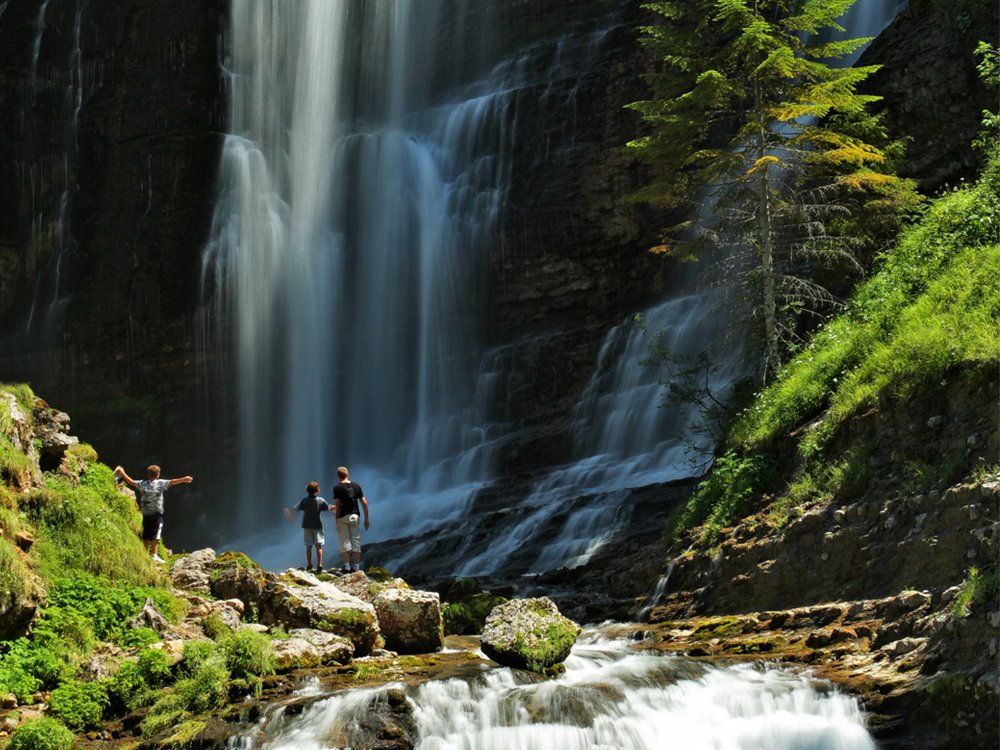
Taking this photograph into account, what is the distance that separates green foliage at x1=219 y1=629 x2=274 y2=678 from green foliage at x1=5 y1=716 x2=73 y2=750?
1782mm

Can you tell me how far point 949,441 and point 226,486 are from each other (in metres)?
28.1

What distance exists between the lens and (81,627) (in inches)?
413

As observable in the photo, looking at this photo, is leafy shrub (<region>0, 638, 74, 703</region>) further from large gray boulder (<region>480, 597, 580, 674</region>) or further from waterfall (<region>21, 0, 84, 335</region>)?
waterfall (<region>21, 0, 84, 335</region>)

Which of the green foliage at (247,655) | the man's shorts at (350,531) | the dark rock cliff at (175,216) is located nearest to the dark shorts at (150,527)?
the man's shorts at (350,531)

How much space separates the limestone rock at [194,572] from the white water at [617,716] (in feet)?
13.4

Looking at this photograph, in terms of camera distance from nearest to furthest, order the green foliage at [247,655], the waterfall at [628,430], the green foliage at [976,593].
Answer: the green foliage at [976,593]
the green foliage at [247,655]
the waterfall at [628,430]

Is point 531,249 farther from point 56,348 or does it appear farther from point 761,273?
point 56,348

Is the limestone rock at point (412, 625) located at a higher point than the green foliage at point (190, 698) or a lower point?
higher

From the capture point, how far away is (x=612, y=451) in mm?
25188

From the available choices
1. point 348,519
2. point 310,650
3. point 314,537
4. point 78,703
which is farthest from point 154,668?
point 314,537

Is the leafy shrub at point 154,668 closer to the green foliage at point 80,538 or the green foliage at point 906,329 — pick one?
the green foliage at point 80,538

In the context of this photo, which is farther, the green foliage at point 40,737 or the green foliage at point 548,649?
the green foliage at point 548,649

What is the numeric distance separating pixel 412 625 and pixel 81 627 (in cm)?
361

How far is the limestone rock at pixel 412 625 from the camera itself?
1189cm
